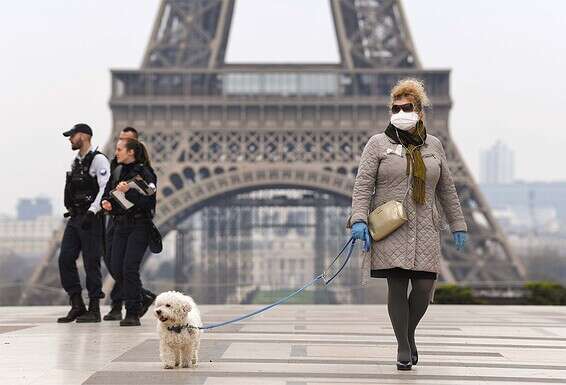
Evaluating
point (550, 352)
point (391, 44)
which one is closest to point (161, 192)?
point (391, 44)

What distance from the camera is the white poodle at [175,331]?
29.6ft

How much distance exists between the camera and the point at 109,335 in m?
12.0

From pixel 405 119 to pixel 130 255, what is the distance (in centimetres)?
473

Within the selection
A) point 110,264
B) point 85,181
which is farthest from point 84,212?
point 110,264

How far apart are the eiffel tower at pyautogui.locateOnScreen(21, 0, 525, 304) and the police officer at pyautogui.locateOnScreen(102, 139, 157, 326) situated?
123 feet

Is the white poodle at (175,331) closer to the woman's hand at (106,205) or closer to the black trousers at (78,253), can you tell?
the woman's hand at (106,205)

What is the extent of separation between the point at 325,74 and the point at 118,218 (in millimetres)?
41934

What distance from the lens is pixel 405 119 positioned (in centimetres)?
938

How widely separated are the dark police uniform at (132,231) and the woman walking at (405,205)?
4.17 m

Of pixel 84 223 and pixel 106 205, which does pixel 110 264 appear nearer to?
pixel 84 223

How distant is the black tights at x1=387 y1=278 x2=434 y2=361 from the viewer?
909cm

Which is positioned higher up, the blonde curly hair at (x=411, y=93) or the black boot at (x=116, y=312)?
the blonde curly hair at (x=411, y=93)

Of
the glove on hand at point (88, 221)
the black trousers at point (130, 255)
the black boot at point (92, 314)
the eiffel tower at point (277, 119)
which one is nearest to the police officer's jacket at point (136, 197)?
the black trousers at point (130, 255)

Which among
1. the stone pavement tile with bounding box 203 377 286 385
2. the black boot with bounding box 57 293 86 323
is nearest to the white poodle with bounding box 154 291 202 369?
the stone pavement tile with bounding box 203 377 286 385
